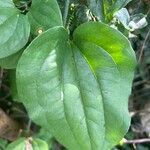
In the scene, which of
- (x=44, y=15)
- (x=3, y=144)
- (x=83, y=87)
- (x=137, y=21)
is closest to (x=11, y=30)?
(x=44, y=15)

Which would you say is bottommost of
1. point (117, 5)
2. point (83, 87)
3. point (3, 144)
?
point (3, 144)

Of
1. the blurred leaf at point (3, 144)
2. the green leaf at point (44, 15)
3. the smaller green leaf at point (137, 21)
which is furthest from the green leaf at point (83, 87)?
the blurred leaf at point (3, 144)

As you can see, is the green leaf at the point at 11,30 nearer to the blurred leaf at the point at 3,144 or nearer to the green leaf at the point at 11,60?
the green leaf at the point at 11,60

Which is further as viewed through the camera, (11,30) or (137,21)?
(137,21)

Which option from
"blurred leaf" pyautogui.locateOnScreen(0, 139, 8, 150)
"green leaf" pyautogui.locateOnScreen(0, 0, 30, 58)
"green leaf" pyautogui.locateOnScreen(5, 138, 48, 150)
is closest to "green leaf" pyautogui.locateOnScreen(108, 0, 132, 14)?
"green leaf" pyautogui.locateOnScreen(0, 0, 30, 58)

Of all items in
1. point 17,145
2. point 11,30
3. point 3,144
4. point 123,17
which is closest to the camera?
point 11,30

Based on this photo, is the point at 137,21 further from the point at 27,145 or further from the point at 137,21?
the point at 27,145
